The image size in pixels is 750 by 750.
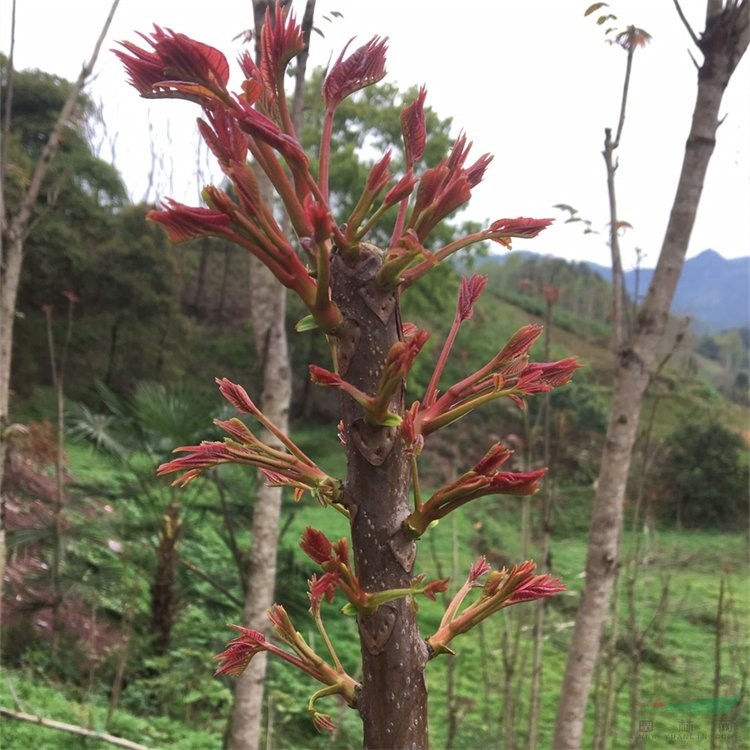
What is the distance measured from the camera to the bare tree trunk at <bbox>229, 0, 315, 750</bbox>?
2.91 m

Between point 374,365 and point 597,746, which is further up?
point 374,365

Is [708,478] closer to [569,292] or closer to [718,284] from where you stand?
[569,292]

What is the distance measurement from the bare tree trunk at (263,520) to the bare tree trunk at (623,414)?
1.31 meters

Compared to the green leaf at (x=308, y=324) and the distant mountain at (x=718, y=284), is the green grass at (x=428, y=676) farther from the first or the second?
the distant mountain at (x=718, y=284)

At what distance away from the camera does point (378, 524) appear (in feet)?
1.76

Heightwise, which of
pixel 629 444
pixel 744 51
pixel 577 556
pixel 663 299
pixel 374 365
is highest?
pixel 744 51

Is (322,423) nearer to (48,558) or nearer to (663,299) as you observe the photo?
(48,558)

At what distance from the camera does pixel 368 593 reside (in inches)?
20.5

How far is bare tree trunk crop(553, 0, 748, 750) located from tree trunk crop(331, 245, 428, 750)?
2200 mm

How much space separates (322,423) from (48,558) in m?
11.0

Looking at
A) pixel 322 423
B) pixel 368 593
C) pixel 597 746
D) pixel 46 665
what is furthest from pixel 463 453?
pixel 368 593

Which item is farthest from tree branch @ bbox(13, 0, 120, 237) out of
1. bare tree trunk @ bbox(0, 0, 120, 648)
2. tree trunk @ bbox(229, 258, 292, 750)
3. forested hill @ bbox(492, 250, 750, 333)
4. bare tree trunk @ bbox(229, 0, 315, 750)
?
forested hill @ bbox(492, 250, 750, 333)

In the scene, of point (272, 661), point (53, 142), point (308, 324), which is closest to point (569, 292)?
point (272, 661)

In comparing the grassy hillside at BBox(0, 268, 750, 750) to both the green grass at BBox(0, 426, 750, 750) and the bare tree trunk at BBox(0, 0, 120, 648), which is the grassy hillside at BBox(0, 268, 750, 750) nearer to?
the green grass at BBox(0, 426, 750, 750)
